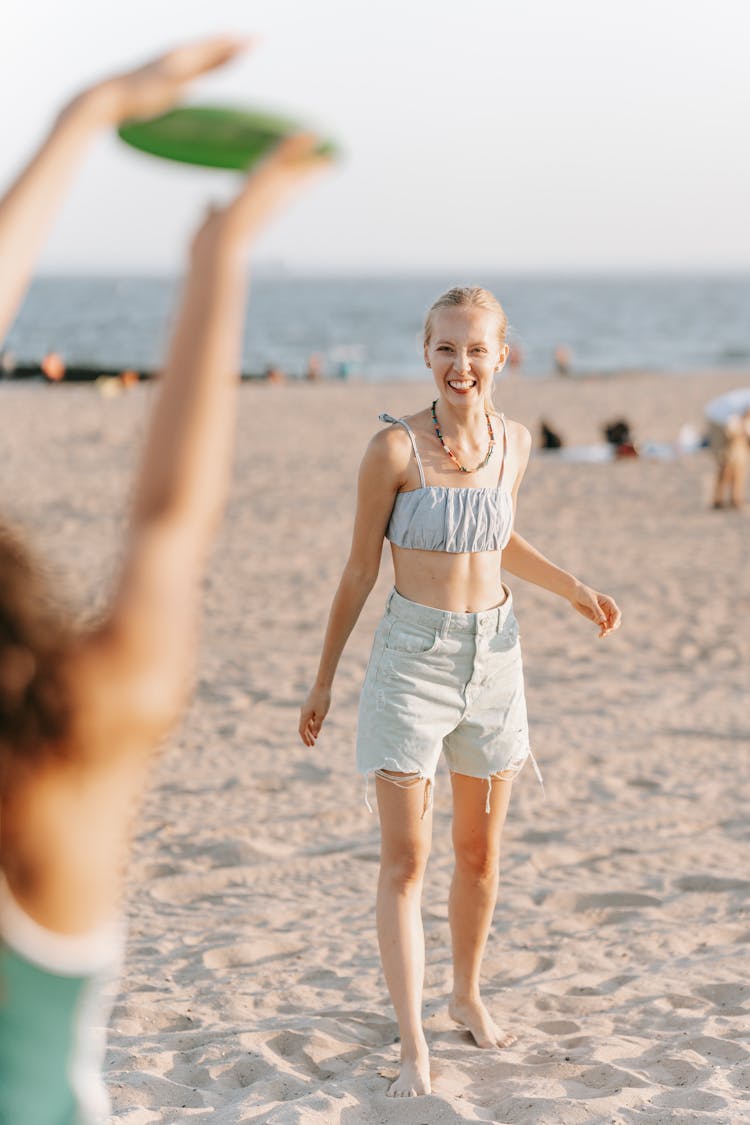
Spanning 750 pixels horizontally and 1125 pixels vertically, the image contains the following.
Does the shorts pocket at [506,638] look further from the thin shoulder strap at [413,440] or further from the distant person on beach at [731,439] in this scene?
the distant person on beach at [731,439]

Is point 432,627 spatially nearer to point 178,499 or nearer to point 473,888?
point 473,888

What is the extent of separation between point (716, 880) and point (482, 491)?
2.39 metres

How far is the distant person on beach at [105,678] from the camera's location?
123 cm

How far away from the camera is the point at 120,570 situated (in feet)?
4.13

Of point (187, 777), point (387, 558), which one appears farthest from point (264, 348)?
point (187, 777)

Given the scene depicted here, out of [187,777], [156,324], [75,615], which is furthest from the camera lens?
[156,324]

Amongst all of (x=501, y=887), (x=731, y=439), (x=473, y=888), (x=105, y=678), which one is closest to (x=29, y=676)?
(x=105, y=678)

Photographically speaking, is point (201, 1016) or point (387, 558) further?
point (387, 558)

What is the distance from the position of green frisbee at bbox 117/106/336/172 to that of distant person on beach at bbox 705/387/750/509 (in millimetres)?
11897

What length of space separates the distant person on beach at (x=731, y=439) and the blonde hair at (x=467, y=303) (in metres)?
10.1

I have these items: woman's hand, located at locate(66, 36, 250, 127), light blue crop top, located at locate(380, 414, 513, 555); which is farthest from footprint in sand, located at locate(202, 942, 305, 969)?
woman's hand, located at locate(66, 36, 250, 127)

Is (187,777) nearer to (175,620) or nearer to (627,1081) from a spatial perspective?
(627,1081)

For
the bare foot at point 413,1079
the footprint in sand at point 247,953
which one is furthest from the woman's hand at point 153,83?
the footprint in sand at point 247,953

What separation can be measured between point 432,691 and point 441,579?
0.30 m
